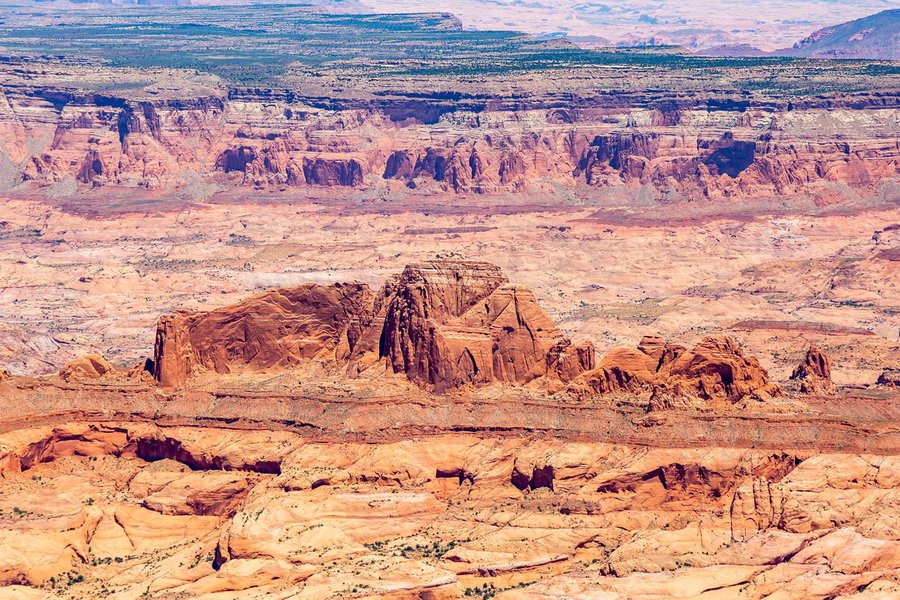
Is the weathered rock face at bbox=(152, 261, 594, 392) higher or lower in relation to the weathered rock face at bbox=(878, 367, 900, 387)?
higher

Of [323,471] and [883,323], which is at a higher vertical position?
[323,471]

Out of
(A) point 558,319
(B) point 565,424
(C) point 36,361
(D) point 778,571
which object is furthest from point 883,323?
(D) point 778,571

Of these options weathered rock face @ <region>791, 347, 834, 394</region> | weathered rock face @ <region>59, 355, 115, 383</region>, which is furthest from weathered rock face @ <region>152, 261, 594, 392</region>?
weathered rock face @ <region>791, 347, 834, 394</region>

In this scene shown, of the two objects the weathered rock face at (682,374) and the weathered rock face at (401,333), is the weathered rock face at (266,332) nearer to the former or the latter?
the weathered rock face at (401,333)

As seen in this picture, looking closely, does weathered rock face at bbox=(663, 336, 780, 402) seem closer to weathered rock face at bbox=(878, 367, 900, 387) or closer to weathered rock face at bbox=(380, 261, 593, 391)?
weathered rock face at bbox=(380, 261, 593, 391)

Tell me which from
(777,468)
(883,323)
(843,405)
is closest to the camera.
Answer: (777,468)

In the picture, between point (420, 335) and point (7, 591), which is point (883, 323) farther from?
point (7, 591)
